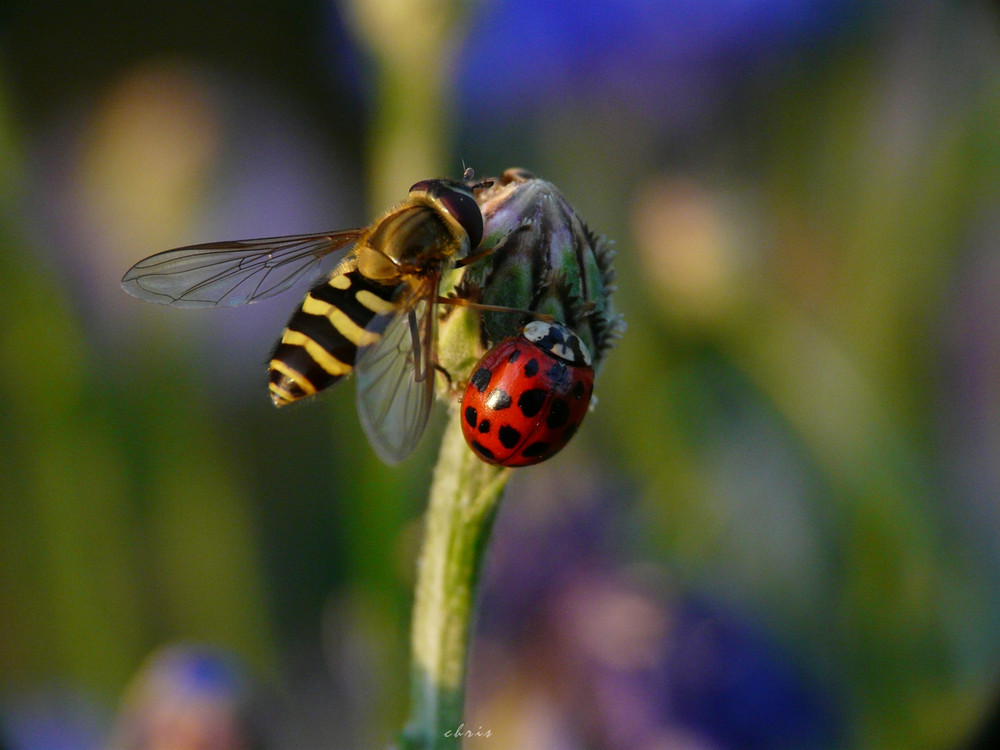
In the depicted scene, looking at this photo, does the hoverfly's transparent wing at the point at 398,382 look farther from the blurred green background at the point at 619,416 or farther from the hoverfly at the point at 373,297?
the blurred green background at the point at 619,416

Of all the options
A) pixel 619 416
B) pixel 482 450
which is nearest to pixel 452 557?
pixel 482 450

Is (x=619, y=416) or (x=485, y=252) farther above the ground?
(x=485, y=252)

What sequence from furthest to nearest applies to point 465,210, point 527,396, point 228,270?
point 228,270 → point 465,210 → point 527,396

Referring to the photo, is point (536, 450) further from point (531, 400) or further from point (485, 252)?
point (485, 252)

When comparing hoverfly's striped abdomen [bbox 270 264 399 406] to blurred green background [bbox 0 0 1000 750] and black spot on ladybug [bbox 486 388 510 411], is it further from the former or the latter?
blurred green background [bbox 0 0 1000 750]

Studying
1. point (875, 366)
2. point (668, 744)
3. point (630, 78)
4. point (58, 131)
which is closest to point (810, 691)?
point (668, 744)

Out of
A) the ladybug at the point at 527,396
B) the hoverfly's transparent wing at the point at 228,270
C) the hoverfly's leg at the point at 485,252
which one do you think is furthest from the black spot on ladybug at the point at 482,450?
the hoverfly's transparent wing at the point at 228,270

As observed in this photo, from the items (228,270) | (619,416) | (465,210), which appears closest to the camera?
(465,210)

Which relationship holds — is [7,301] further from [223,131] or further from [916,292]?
[916,292]
